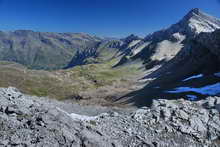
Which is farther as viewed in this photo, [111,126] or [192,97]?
[192,97]

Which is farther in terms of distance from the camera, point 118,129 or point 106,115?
point 106,115

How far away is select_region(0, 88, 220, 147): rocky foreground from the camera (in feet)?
57.2

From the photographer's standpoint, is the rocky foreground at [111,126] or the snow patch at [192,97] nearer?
the rocky foreground at [111,126]

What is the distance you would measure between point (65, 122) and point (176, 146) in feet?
31.5

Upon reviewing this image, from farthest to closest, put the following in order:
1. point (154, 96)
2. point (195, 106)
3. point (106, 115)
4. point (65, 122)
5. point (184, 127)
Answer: point (154, 96), point (195, 106), point (106, 115), point (184, 127), point (65, 122)

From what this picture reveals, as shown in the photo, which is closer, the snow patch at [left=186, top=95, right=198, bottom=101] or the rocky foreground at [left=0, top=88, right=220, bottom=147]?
the rocky foreground at [left=0, top=88, right=220, bottom=147]

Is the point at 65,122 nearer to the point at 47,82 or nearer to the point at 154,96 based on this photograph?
the point at 154,96

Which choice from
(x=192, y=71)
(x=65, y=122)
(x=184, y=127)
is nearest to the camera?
(x=65, y=122)

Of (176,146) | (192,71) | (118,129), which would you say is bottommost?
(176,146)

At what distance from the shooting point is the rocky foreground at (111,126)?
17.4m

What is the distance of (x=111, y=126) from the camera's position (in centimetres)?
2117

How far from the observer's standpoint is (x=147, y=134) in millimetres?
20969

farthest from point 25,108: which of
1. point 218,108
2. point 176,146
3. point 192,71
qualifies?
point 192,71

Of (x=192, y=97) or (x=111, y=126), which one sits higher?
(x=192, y=97)
